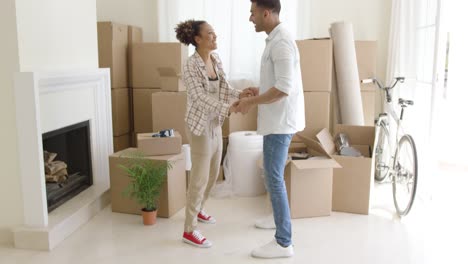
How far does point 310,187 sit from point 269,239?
520 millimetres

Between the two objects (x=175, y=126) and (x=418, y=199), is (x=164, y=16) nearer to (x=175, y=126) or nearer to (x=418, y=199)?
(x=175, y=126)

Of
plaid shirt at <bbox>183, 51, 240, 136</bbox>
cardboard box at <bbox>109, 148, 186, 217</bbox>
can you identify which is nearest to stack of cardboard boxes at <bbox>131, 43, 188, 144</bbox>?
cardboard box at <bbox>109, 148, 186, 217</bbox>

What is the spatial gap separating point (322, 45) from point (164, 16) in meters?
1.61

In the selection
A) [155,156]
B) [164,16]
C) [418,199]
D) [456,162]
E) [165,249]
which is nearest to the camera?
[165,249]

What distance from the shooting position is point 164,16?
4.32 meters

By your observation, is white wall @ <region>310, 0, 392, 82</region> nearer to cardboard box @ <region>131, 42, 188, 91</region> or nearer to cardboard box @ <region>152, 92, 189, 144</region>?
cardboard box @ <region>131, 42, 188, 91</region>

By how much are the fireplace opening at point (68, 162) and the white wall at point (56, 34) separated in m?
0.47

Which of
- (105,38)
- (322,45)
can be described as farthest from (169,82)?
(322,45)

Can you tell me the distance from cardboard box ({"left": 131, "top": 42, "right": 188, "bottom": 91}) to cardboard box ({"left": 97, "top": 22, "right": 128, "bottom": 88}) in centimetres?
12

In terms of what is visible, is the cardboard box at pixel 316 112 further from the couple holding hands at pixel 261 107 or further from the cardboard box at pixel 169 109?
the couple holding hands at pixel 261 107

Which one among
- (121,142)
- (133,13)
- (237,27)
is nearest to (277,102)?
(237,27)

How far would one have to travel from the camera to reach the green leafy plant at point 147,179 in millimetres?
2932

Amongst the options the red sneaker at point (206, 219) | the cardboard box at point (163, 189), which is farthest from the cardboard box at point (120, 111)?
the red sneaker at point (206, 219)

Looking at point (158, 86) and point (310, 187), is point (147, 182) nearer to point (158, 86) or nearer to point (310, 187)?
point (310, 187)
